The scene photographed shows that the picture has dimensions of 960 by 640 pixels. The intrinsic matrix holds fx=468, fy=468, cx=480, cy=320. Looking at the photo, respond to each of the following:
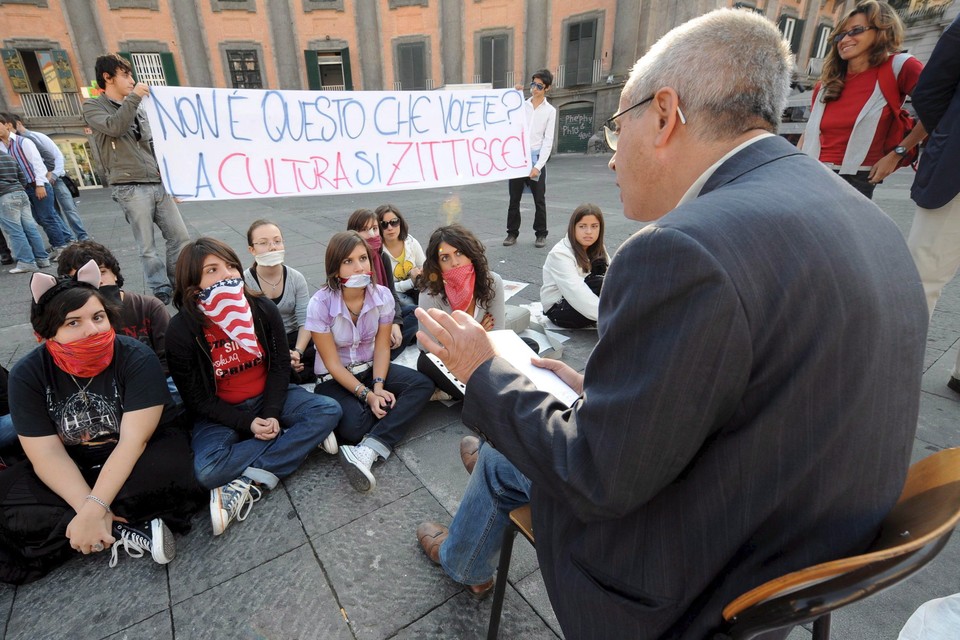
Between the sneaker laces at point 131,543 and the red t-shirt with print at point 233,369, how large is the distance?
2.23 ft

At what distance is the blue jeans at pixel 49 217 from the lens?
6.52 meters

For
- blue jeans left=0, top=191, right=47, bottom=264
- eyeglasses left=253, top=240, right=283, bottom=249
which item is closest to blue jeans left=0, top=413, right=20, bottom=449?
eyeglasses left=253, top=240, right=283, bottom=249

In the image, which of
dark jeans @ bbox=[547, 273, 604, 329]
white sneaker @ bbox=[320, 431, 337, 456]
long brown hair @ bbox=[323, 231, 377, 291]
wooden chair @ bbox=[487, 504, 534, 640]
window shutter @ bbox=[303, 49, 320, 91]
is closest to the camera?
wooden chair @ bbox=[487, 504, 534, 640]

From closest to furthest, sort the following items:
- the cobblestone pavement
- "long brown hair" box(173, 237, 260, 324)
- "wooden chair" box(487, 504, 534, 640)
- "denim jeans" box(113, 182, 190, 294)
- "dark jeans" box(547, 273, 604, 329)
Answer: "wooden chair" box(487, 504, 534, 640) → the cobblestone pavement → "long brown hair" box(173, 237, 260, 324) → "dark jeans" box(547, 273, 604, 329) → "denim jeans" box(113, 182, 190, 294)

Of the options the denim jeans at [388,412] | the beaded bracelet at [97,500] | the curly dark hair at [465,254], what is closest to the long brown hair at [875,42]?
the curly dark hair at [465,254]

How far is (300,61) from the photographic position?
23.2 meters

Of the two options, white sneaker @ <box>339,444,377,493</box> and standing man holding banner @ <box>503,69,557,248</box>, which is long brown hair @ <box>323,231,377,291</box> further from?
standing man holding banner @ <box>503,69,557,248</box>

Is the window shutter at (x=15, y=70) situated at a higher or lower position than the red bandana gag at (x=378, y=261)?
higher

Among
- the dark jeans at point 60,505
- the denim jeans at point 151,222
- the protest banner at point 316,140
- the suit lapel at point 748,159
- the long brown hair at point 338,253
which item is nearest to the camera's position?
the suit lapel at point 748,159

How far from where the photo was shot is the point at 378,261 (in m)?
3.49

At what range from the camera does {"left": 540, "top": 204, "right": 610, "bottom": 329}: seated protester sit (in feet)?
12.1

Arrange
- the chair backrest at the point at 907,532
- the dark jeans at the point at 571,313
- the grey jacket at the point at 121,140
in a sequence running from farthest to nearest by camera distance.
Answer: the grey jacket at the point at 121,140 → the dark jeans at the point at 571,313 → the chair backrest at the point at 907,532

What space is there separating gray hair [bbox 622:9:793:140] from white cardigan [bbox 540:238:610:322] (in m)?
2.67

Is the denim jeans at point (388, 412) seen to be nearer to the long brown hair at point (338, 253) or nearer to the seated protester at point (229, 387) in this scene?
the seated protester at point (229, 387)
